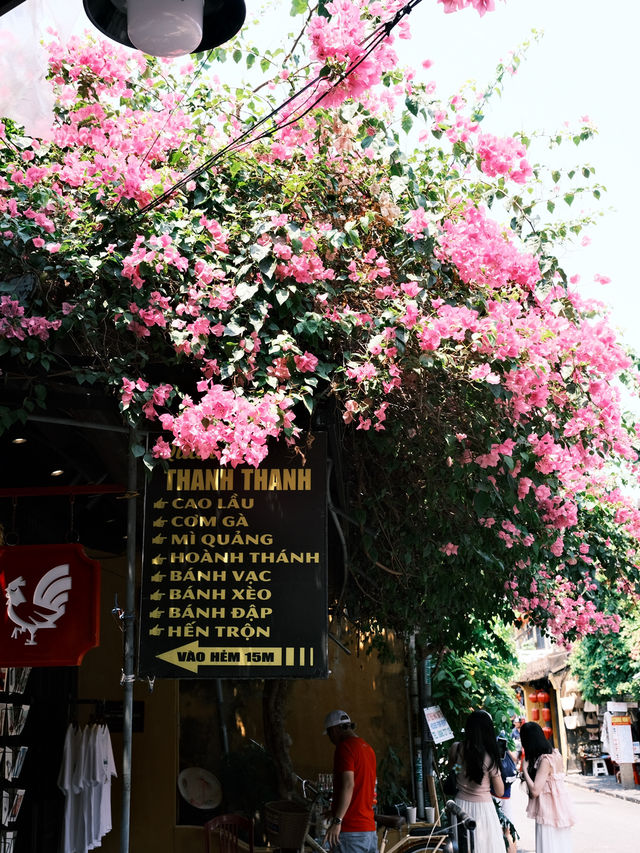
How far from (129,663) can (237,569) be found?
28.9 inches

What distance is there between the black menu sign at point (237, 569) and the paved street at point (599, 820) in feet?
31.0

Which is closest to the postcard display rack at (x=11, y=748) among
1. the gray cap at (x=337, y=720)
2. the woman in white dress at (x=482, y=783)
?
the gray cap at (x=337, y=720)

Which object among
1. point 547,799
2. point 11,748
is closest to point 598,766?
point 547,799

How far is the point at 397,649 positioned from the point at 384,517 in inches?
216

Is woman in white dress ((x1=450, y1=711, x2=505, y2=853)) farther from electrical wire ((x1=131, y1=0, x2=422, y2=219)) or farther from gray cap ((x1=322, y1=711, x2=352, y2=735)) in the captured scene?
electrical wire ((x1=131, y1=0, x2=422, y2=219))

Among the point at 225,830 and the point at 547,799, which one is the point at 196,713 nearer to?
the point at 225,830

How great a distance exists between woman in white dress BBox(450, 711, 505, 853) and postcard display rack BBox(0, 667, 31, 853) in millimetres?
3750

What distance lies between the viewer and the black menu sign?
174 inches

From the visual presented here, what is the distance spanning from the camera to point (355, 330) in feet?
15.1

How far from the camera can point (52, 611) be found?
502 centimetres

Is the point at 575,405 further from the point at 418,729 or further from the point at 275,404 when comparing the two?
the point at 418,729

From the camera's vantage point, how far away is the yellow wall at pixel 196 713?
9.16 m

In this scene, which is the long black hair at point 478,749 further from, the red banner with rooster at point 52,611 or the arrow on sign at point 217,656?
the red banner with rooster at point 52,611

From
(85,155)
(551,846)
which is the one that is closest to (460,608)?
(551,846)
